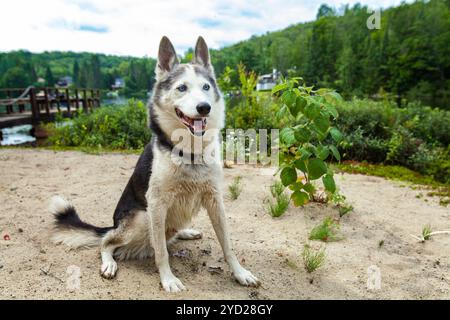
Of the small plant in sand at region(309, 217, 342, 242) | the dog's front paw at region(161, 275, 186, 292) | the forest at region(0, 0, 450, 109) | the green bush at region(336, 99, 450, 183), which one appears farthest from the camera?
the forest at region(0, 0, 450, 109)

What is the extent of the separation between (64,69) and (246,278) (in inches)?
1877

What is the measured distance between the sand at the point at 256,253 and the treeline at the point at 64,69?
591 cm

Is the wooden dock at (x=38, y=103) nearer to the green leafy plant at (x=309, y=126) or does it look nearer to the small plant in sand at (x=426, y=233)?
the green leafy plant at (x=309, y=126)

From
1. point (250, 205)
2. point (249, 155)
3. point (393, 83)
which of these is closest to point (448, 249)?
point (250, 205)

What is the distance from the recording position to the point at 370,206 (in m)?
4.28

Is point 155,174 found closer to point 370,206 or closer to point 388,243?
point 388,243

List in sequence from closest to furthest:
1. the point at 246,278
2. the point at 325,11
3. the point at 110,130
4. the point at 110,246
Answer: the point at 246,278 < the point at 110,246 < the point at 110,130 < the point at 325,11

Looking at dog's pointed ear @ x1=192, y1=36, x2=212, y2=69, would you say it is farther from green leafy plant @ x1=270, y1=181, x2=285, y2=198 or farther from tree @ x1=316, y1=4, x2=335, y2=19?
tree @ x1=316, y1=4, x2=335, y2=19

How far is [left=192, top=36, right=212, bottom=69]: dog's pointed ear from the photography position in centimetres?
274

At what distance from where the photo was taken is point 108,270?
257 centimetres

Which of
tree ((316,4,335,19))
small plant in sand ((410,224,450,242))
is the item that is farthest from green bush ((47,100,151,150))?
tree ((316,4,335,19))

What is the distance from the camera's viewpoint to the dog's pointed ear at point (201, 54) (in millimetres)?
2741

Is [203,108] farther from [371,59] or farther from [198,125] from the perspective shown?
[371,59]

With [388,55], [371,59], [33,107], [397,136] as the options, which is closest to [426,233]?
[397,136]
